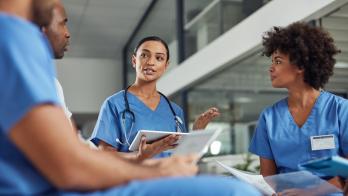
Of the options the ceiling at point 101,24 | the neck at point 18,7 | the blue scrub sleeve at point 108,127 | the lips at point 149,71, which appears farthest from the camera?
the ceiling at point 101,24

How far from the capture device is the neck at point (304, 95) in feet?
5.77

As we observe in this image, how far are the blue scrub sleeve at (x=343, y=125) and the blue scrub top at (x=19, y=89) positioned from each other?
3.88 feet

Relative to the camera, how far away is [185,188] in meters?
0.74

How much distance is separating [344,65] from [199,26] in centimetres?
134

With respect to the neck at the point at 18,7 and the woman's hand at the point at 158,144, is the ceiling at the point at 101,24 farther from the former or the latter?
the neck at the point at 18,7

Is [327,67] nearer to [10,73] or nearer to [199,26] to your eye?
[10,73]

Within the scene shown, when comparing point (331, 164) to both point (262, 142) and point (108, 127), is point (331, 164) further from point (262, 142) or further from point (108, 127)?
point (108, 127)

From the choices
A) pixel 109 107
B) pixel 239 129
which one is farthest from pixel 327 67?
pixel 239 129

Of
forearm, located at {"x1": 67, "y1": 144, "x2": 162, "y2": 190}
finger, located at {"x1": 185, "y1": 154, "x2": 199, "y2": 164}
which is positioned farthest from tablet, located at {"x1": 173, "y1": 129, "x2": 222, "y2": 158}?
forearm, located at {"x1": 67, "y1": 144, "x2": 162, "y2": 190}

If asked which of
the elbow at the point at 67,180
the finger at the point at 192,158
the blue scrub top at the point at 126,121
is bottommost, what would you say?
the elbow at the point at 67,180

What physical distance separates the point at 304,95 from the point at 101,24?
457cm

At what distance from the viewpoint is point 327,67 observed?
175 cm

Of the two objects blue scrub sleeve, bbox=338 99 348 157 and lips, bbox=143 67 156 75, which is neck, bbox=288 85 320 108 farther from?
lips, bbox=143 67 156 75

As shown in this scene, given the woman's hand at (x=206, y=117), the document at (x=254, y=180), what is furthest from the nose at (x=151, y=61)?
the document at (x=254, y=180)
